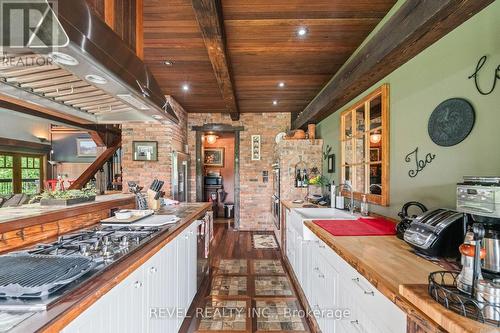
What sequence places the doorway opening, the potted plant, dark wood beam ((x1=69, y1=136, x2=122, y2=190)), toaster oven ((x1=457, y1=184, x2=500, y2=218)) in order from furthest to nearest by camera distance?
the doorway opening, dark wood beam ((x1=69, y1=136, x2=122, y2=190)), the potted plant, toaster oven ((x1=457, y1=184, x2=500, y2=218))

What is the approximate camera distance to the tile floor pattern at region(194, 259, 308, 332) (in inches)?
92.1

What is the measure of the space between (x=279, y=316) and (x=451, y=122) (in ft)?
7.26

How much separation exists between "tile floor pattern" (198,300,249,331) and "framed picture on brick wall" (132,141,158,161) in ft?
9.88

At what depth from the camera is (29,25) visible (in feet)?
2.94

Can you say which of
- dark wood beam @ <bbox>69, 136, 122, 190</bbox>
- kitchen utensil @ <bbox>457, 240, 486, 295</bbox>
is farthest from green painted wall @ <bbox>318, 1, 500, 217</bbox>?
dark wood beam @ <bbox>69, 136, 122, 190</bbox>

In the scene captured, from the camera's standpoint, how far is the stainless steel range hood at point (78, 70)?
97cm

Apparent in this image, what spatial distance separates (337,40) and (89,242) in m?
2.90

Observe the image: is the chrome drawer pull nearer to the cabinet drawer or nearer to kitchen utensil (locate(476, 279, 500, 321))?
the cabinet drawer

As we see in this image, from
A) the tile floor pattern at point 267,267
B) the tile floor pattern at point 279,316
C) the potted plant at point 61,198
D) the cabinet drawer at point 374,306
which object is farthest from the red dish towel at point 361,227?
the potted plant at point 61,198

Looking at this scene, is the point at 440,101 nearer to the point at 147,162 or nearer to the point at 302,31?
the point at 302,31

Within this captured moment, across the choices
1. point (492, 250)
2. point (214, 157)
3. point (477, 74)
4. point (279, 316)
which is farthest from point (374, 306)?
point (214, 157)

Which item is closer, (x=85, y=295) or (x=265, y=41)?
(x=85, y=295)

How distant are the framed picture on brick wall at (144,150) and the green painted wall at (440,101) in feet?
12.9

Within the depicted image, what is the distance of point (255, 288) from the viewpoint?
10.0 ft
